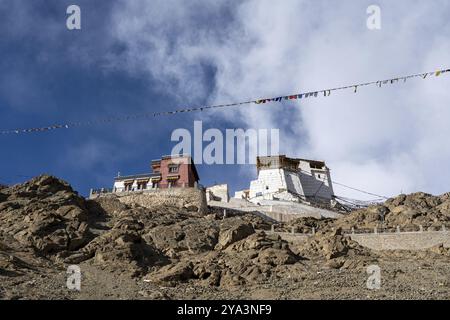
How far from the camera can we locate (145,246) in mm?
36844

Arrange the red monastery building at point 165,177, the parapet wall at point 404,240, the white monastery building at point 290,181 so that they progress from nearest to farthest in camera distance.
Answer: the parapet wall at point 404,240
the red monastery building at point 165,177
the white monastery building at point 290,181

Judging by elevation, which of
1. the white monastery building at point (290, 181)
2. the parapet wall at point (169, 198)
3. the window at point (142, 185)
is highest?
the white monastery building at point (290, 181)

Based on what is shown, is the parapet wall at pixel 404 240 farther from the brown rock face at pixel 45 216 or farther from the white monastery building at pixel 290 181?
the white monastery building at pixel 290 181

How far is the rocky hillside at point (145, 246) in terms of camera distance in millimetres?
31266

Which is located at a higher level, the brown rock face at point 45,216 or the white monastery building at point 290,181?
the white monastery building at point 290,181

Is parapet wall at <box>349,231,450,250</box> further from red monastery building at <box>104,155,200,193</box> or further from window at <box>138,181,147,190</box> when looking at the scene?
window at <box>138,181,147,190</box>

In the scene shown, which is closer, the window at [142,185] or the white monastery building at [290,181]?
the window at [142,185]

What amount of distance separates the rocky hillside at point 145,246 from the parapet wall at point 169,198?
506 centimetres

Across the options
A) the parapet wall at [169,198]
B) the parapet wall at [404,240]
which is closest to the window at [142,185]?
the parapet wall at [169,198]

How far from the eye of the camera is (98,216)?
150 feet

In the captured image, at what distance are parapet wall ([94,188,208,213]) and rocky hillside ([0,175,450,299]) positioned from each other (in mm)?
5062

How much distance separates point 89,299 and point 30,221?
1459cm

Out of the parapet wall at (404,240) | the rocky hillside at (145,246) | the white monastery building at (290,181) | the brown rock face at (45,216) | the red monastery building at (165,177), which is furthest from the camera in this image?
the white monastery building at (290,181)
